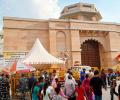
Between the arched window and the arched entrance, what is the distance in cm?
328

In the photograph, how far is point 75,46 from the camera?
29594mm

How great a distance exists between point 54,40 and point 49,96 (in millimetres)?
20794

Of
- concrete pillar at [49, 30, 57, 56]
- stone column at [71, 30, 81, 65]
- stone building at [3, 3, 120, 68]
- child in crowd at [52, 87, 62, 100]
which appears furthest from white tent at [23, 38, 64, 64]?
child in crowd at [52, 87, 62, 100]

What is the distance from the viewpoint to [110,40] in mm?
31766

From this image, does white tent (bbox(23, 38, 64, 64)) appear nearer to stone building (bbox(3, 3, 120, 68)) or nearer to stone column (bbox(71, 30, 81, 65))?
stone building (bbox(3, 3, 120, 68))

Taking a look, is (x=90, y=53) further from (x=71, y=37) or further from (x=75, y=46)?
(x=71, y=37)

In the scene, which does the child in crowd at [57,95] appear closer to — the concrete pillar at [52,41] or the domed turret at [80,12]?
the concrete pillar at [52,41]

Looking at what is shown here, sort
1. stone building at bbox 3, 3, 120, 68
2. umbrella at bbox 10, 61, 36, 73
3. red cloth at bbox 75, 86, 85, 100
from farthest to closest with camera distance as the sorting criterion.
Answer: stone building at bbox 3, 3, 120, 68
umbrella at bbox 10, 61, 36, 73
red cloth at bbox 75, 86, 85, 100

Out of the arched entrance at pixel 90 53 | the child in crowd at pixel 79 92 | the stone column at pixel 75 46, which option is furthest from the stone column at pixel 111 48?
the child in crowd at pixel 79 92

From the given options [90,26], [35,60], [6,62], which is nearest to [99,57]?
[90,26]

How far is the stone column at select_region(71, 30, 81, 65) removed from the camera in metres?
29.3

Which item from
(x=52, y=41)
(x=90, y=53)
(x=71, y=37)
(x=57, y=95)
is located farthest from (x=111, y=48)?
(x=57, y=95)

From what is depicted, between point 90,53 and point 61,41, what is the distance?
4762 millimetres

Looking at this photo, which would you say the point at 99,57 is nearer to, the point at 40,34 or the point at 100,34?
the point at 100,34
